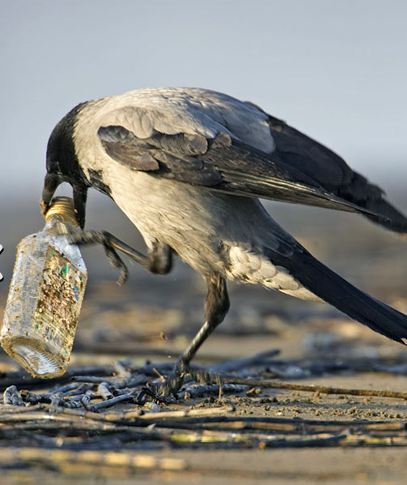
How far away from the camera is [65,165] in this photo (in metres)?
7.48

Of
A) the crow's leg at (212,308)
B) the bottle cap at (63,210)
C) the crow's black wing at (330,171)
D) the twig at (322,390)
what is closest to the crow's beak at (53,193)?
the bottle cap at (63,210)

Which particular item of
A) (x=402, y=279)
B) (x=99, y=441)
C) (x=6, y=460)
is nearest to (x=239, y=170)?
(x=99, y=441)

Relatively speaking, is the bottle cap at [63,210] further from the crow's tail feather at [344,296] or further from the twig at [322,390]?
the twig at [322,390]

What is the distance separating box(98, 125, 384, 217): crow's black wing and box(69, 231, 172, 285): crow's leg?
53 centimetres

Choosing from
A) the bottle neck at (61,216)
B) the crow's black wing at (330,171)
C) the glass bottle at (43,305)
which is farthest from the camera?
the bottle neck at (61,216)

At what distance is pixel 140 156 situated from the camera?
6688 mm

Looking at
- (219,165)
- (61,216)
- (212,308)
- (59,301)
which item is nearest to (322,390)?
→ (212,308)

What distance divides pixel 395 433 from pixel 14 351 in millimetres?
2214

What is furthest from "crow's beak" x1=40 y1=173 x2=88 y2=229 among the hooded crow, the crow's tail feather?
the crow's tail feather

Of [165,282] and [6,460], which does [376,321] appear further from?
[165,282]

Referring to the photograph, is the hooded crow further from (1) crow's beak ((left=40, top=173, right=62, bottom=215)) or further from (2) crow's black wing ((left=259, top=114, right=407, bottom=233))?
(1) crow's beak ((left=40, top=173, right=62, bottom=215))

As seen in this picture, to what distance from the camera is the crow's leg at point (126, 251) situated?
7008mm

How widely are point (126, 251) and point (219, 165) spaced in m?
0.97

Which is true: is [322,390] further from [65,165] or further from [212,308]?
[65,165]
